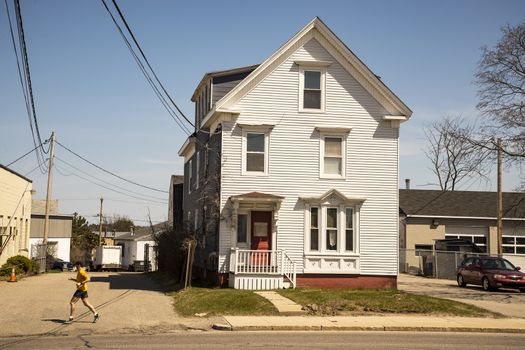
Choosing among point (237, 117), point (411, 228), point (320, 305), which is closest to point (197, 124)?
point (237, 117)

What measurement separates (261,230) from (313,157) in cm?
363

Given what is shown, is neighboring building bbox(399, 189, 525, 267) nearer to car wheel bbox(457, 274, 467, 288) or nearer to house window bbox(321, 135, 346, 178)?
car wheel bbox(457, 274, 467, 288)

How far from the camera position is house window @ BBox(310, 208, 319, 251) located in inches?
1050

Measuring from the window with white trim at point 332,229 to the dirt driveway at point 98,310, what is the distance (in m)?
6.48

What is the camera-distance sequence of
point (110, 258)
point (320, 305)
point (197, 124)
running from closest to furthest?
point (320, 305) < point (197, 124) < point (110, 258)

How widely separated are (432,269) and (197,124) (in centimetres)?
1823

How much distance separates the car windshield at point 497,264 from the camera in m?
31.8

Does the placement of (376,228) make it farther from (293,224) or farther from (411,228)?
(411,228)

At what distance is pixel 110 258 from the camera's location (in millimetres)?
66688

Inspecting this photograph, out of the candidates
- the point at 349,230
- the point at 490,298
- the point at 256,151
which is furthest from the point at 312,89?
the point at 490,298

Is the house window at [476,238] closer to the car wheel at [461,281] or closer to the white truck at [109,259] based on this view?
the car wheel at [461,281]

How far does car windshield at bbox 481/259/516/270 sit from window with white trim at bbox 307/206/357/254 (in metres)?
8.88

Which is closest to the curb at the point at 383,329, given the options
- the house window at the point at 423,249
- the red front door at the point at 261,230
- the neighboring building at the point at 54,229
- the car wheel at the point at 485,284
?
the red front door at the point at 261,230

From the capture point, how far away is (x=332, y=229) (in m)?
26.8
